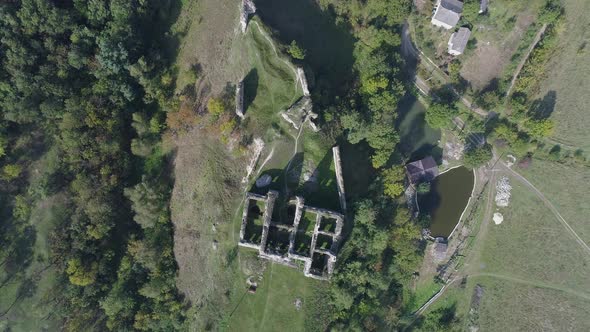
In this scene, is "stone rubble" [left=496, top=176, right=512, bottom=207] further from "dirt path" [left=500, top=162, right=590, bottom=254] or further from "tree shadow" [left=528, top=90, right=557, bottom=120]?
"tree shadow" [left=528, top=90, right=557, bottom=120]

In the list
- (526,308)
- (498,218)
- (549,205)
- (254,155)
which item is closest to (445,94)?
A: (498,218)

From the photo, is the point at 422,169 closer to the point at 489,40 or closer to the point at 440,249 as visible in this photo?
the point at 440,249

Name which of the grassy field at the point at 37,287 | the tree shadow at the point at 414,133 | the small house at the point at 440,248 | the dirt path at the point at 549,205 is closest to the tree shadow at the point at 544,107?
the dirt path at the point at 549,205

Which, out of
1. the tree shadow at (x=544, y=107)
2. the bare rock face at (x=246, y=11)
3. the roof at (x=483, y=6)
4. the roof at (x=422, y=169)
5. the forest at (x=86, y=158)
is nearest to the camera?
the bare rock face at (x=246, y=11)

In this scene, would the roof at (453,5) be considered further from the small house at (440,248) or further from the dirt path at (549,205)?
the small house at (440,248)

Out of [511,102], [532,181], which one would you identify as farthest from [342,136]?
[532,181]

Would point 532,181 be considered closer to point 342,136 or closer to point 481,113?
point 481,113
